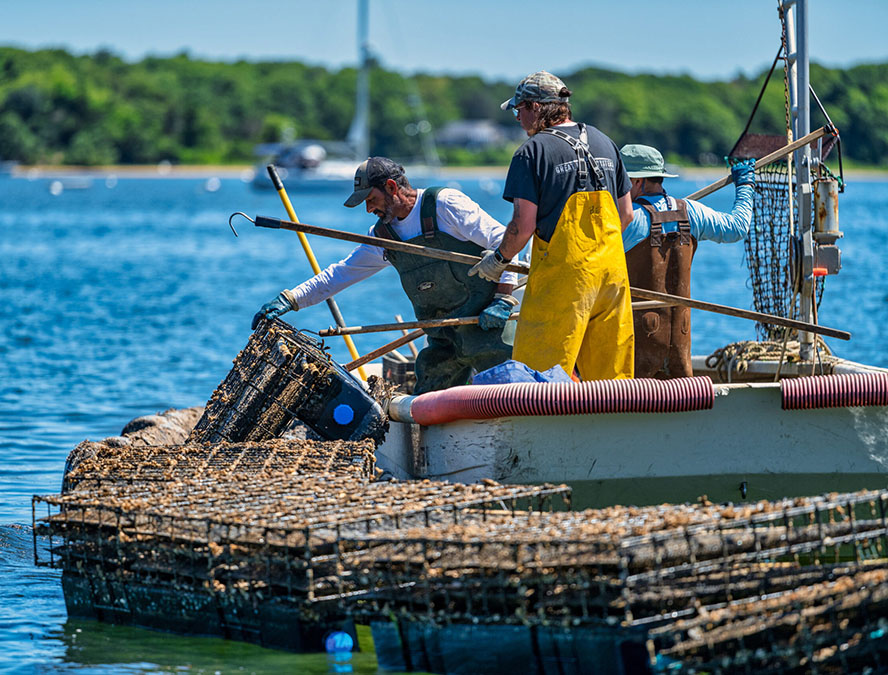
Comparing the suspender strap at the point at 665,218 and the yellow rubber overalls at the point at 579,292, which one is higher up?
the suspender strap at the point at 665,218

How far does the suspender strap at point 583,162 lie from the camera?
20.7ft

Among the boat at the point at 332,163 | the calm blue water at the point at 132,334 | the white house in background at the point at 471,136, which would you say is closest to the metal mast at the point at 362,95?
the boat at the point at 332,163

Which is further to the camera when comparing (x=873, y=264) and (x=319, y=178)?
(x=319, y=178)

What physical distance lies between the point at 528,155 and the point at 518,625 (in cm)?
221

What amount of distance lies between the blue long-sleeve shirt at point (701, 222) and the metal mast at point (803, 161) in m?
0.46

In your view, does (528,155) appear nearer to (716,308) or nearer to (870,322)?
(716,308)

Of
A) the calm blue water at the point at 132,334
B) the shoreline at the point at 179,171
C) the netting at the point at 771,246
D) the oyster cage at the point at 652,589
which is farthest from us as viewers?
the shoreline at the point at 179,171

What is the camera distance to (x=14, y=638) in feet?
21.4

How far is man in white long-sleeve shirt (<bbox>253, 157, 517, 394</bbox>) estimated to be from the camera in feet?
23.3

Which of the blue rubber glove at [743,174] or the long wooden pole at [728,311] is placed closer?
the long wooden pole at [728,311]

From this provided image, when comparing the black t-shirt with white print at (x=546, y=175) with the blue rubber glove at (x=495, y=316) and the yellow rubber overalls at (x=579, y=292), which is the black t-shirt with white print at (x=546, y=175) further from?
the blue rubber glove at (x=495, y=316)

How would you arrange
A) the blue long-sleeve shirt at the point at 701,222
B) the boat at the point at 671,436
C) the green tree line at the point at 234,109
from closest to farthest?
the boat at the point at 671,436, the blue long-sleeve shirt at the point at 701,222, the green tree line at the point at 234,109

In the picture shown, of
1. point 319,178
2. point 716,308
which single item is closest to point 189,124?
point 319,178

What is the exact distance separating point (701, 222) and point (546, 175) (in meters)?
1.39
